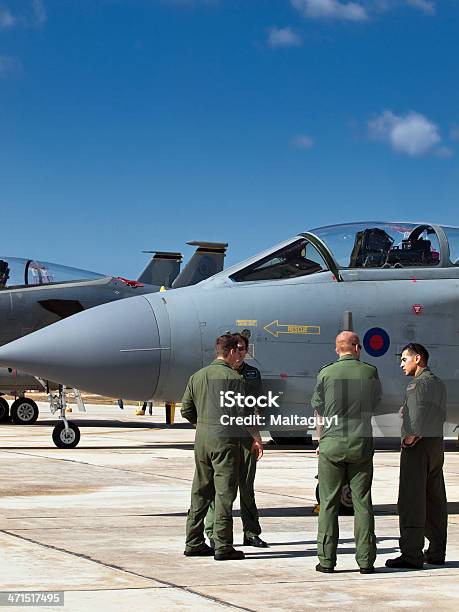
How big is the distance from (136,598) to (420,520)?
260cm

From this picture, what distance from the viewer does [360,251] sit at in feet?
37.2

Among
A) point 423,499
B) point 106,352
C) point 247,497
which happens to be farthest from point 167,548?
point 106,352

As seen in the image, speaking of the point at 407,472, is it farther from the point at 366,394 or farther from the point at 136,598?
the point at 136,598

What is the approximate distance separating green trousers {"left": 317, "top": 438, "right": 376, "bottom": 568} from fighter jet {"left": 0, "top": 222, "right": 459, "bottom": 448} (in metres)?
2.88

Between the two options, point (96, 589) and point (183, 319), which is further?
point (183, 319)

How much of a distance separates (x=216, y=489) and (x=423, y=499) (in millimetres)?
1579

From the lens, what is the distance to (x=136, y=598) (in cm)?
649

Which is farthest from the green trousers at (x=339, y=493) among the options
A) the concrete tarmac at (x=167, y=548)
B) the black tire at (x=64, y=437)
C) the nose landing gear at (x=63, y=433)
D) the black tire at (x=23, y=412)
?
the black tire at (x=23, y=412)

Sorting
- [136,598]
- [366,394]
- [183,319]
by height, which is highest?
[183,319]

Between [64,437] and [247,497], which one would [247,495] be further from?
[64,437]

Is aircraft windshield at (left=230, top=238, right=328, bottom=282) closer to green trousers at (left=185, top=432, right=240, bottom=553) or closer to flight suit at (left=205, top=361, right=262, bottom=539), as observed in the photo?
flight suit at (left=205, top=361, right=262, bottom=539)

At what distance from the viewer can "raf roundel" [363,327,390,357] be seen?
1103cm

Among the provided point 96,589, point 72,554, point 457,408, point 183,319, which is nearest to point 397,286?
point 457,408

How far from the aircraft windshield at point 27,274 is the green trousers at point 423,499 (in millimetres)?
18436
